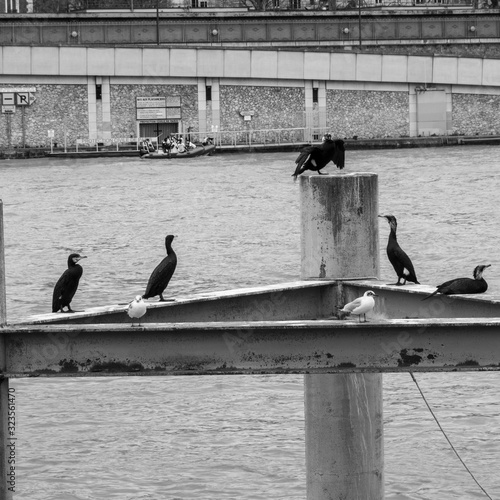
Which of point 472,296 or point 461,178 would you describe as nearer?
point 472,296

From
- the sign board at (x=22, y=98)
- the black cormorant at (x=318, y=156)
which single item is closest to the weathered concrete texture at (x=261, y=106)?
the sign board at (x=22, y=98)

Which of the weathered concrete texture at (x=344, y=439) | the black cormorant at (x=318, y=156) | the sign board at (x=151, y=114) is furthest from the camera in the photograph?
the sign board at (x=151, y=114)

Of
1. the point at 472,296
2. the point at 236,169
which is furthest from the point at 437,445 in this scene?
the point at 236,169

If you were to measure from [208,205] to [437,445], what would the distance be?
809 inches

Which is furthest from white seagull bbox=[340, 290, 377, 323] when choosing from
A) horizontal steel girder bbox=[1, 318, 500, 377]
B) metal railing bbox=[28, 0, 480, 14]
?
metal railing bbox=[28, 0, 480, 14]

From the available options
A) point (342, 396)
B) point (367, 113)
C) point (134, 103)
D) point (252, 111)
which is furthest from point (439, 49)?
point (342, 396)

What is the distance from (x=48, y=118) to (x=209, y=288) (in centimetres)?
3239

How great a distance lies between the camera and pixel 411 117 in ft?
177

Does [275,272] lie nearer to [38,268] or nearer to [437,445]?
[38,268]

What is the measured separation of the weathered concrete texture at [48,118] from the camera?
172 feet

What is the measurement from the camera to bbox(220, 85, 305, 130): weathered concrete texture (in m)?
53.5

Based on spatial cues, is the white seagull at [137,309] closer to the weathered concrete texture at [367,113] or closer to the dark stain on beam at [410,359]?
the dark stain on beam at [410,359]

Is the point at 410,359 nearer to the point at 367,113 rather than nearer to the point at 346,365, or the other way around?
the point at 346,365

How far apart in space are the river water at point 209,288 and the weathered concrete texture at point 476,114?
8223 millimetres
